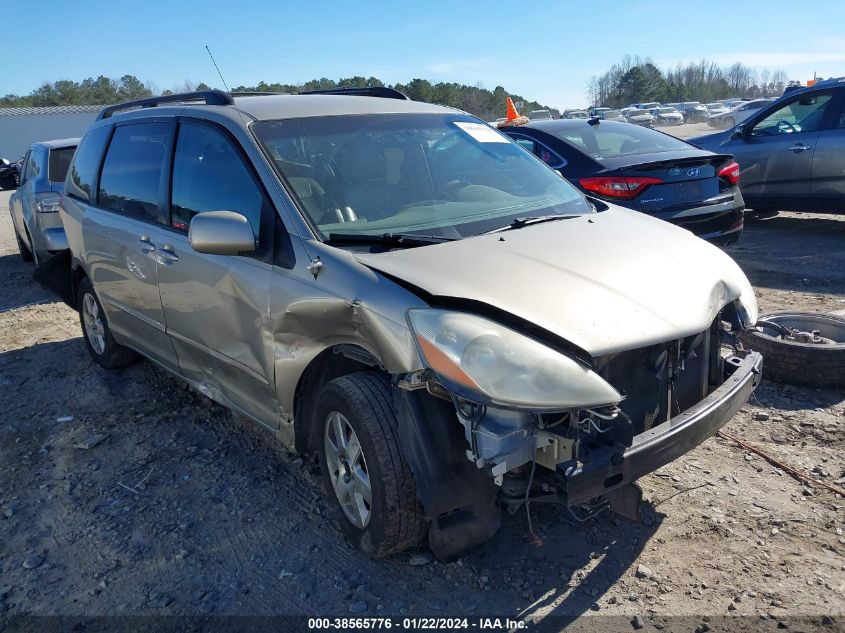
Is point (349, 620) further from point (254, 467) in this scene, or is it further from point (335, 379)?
point (254, 467)

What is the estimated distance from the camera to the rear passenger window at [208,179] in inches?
133

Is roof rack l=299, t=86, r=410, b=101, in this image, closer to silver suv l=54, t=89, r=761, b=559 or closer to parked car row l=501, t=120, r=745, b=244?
silver suv l=54, t=89, r=761, b=559

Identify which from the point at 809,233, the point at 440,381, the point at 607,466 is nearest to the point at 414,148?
the point at 440,381

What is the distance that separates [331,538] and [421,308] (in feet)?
4.11

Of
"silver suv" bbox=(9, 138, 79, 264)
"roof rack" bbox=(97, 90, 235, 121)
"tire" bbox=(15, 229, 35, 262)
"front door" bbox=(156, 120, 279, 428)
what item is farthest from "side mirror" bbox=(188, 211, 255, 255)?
"tire" bbox=(15, 229, 35, 262)

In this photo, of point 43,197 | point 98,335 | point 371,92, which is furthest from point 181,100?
point 43,197

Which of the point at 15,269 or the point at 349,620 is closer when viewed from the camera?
the point at 349,620

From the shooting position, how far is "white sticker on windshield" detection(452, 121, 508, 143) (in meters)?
4.17

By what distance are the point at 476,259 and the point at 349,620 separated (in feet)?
4.84

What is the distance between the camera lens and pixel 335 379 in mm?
2930

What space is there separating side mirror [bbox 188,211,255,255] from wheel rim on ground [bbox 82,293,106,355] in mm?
2714

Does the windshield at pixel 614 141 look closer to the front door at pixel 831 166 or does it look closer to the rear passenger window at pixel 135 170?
the front door at pixel 831 166

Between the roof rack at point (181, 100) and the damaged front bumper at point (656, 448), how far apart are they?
2.66 m

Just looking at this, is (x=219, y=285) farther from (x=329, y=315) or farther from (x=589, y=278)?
(x=589, y=278)
